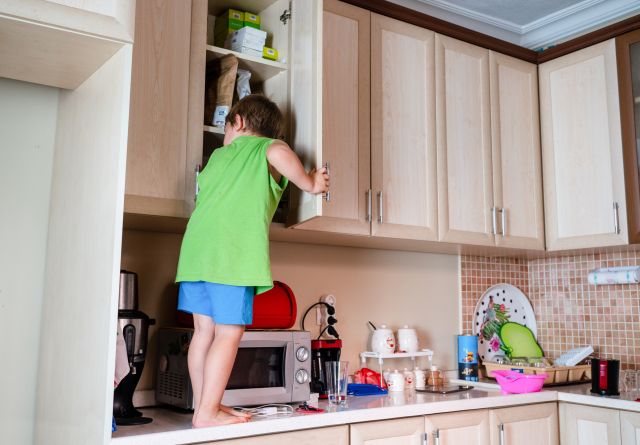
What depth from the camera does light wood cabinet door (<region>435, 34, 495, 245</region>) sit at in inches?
99.1

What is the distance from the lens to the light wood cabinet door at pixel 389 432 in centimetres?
192

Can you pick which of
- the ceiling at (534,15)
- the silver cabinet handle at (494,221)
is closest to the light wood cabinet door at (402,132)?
the silver cabinet handle at (494,221)

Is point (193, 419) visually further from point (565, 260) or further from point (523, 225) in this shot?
point (565, 260)

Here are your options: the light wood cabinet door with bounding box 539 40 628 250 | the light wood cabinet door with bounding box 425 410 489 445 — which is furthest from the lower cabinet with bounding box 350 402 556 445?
the light wood cabinet door with bounding box 539 40 628 250

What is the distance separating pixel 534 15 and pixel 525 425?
6.25 ft

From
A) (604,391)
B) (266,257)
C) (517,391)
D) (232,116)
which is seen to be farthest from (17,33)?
(604,391)

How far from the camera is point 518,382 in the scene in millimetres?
2369

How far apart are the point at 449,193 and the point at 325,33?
0.80 meters

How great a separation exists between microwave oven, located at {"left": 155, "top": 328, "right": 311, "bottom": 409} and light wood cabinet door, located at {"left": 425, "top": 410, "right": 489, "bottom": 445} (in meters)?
0.45

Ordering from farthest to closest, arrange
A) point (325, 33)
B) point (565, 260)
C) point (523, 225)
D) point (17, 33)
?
point (565, 260) → point (523, 225) → point (325, 33) → point (17, 33)

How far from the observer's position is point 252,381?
1936mm

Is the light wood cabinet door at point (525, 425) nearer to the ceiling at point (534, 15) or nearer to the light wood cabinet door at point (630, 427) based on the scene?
the light wood cabinet door at point (630, 427)

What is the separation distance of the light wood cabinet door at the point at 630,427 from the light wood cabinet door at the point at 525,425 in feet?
0.87

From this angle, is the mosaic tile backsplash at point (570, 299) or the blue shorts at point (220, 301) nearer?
the blue shorts at point (220, 301)
